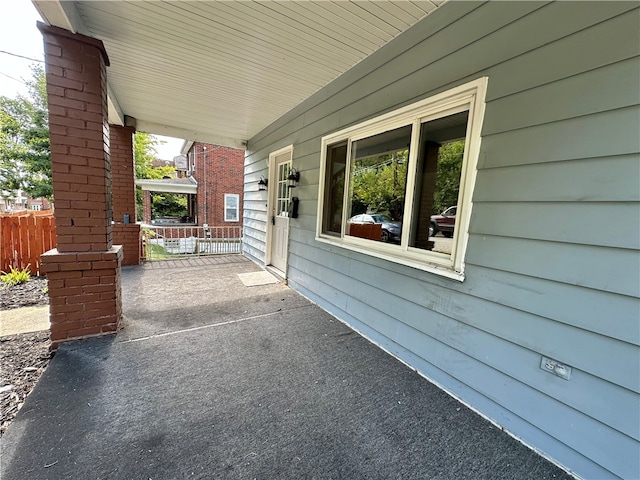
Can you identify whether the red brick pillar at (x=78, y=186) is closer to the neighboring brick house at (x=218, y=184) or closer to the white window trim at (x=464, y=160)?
the white window trim at (x=464, y=160)

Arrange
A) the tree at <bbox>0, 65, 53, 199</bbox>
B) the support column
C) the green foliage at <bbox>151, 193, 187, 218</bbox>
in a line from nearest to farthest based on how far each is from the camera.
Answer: the tree at <bbox>0, 65, 53, 199</bbox> < the support column < the green foliage at <bbox>151, 193, 187, 218</bbox>

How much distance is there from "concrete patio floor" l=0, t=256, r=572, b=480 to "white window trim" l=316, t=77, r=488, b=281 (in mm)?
865

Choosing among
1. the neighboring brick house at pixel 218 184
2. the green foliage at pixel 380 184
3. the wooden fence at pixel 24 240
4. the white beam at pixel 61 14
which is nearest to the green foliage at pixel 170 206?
the neighboring brick house at pixel 218 184

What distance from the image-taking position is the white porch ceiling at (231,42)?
1.89 meters

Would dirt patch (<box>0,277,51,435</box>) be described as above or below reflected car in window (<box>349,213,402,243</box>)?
below

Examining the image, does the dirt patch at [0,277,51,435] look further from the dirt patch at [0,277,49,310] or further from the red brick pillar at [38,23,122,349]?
the dirt patch at [0,277,49,310]

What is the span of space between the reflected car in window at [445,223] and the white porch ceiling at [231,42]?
1.43m

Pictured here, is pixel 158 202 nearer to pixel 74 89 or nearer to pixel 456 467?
pixel 74 89

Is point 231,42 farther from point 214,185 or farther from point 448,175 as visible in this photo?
point 214,185

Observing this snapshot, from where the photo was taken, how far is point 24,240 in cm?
416

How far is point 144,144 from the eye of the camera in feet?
41.2

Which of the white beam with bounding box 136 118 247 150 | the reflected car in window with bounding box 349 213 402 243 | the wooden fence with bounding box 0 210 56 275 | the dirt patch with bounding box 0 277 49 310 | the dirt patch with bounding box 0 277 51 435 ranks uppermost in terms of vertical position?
the white beam with bounding box 136 118 247 150

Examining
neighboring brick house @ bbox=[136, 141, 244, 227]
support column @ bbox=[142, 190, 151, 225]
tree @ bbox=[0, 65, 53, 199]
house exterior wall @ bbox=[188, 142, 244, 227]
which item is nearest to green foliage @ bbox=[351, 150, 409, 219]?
neighboring brick house @ bbox=[136, 141, 244, 227]

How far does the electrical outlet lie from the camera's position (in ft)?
4.18
